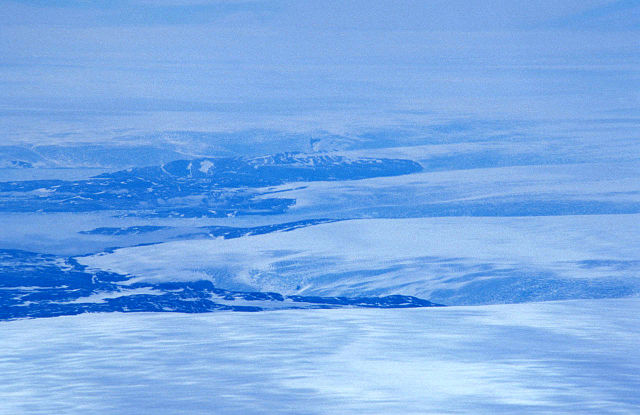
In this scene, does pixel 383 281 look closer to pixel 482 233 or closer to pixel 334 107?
pixel 482 233

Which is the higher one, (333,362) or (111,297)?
(111,297)

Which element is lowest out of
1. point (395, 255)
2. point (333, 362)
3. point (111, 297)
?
point (333, 362)

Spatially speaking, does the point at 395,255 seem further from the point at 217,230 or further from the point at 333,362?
the point at 333,362

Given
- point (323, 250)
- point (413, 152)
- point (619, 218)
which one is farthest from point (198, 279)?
point (413, 152)

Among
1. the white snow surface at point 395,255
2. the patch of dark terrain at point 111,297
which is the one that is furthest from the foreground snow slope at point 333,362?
the white snow surface at point 395,255

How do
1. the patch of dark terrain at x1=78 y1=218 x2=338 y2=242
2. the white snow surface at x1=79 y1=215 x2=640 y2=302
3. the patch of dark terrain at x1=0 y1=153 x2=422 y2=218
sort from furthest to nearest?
1. the patch of dark terrain at x1=0 y1=153 x2=422 y2=218
2. the patch of dark terrain at x1=78 y1=218 x2=338 y2=242
3. the white snow surface at x1=79 y1=215 x2=640 y2=302

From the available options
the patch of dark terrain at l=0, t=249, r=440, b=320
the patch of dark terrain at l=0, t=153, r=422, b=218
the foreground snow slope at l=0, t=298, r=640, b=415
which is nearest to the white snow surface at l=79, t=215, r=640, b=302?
the patch of dark terrain at l=0, t=249, r=440, b=320

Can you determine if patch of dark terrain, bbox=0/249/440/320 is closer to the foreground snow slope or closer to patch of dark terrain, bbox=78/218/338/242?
patch of dark terrain, bbox=78/218/338/242

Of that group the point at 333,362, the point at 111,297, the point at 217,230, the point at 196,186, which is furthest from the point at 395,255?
the point at 196,186
